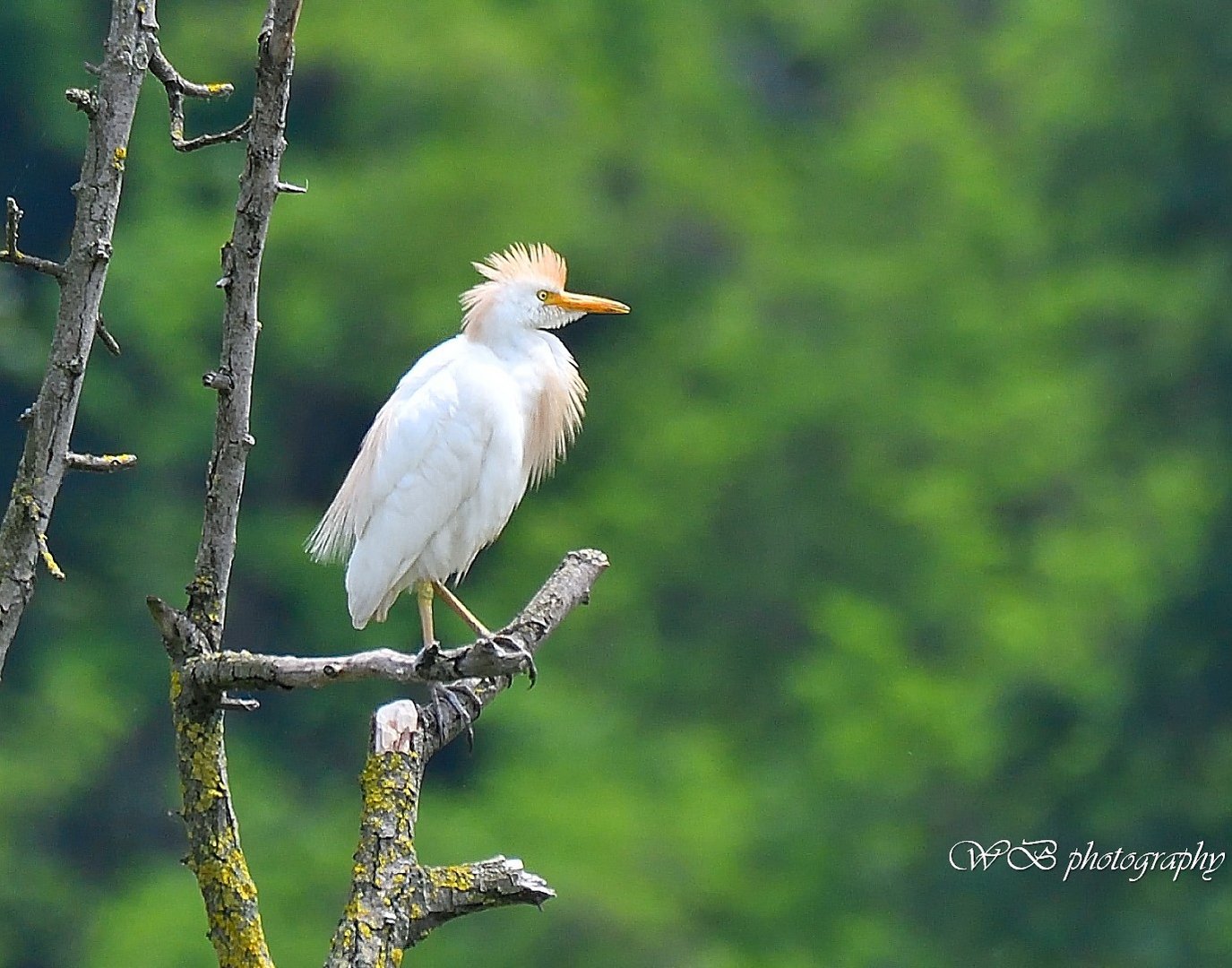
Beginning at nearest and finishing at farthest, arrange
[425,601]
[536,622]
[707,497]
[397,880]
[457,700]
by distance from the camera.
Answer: [397,880] < [536,622] < [457,700] < [425,601] < [707,497]

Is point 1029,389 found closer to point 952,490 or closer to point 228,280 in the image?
point 952,490

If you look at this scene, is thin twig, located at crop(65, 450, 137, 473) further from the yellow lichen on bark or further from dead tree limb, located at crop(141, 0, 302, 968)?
the yellow lichen on bark

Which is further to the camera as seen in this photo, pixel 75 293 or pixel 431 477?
pixel 431 477

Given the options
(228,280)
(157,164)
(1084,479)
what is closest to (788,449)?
(1084,479)

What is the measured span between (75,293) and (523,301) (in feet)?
7.34

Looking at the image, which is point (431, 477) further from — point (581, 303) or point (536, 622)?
point (536, 622)

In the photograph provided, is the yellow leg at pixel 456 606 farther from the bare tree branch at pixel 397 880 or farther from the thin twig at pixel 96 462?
the thin twig at pixel 96 462

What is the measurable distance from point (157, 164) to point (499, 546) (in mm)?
4313

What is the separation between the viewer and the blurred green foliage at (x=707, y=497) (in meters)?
14.7

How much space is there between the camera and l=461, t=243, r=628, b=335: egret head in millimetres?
5129

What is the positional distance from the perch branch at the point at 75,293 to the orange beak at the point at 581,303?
7.02 ft

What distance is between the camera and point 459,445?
492 cm

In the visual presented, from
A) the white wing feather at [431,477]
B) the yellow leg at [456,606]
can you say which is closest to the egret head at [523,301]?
the white wing feather at [431,477]

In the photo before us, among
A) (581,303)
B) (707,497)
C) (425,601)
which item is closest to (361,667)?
(425,601)
